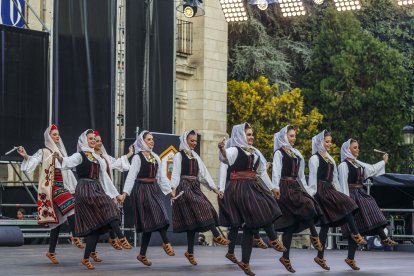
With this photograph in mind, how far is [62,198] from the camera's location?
17.2 meters

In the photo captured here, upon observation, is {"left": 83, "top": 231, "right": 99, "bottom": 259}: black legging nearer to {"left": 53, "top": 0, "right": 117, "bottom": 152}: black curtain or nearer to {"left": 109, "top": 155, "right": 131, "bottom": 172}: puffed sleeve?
{"left": 109, "top": 155, "right": 131, "bottom": 172}: puffed sleeve

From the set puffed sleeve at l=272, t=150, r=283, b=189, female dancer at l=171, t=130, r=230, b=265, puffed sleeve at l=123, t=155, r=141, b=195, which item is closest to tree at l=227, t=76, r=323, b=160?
female dancer at l=171, t=130, r=230, b=265

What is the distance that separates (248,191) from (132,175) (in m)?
2.25

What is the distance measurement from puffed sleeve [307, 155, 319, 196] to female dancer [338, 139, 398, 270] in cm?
39

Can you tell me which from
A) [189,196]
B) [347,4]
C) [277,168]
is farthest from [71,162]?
[347,4]

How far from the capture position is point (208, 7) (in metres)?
33.9

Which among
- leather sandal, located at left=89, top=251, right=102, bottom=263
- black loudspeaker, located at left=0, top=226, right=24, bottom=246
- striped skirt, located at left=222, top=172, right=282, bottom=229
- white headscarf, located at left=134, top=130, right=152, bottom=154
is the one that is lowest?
black loudspeaker, located at left=0, top=226, right=24, bottom=246

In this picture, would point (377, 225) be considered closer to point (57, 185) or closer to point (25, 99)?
point (57, 185)

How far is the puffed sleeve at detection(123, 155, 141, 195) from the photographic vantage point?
54.0ft

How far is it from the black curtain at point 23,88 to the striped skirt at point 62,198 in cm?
471

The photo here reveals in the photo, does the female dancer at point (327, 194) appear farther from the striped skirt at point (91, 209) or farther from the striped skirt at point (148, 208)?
the striped skirt at point (91, 209)

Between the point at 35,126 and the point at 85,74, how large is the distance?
274 cm

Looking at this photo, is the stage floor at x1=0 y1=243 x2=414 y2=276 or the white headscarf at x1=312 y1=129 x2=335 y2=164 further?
the white headscarf at x1=312 y1=129 x2=335 y2=164

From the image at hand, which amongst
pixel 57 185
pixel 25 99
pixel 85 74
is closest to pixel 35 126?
pixel 25 99
